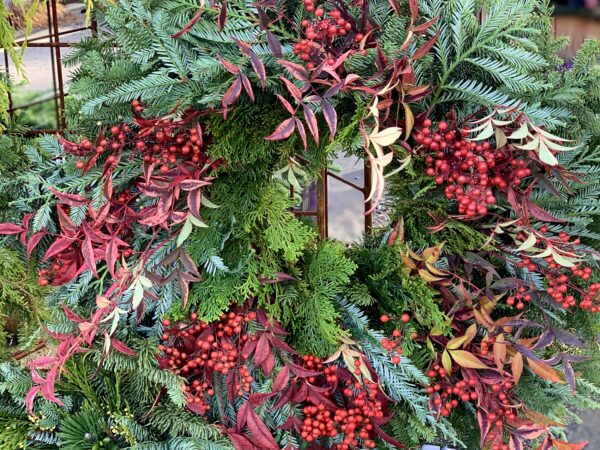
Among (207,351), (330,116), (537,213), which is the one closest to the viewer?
(330,116)

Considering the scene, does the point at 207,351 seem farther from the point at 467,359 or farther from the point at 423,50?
the point at 423,50

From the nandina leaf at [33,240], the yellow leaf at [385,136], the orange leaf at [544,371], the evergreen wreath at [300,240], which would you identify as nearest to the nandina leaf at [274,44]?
the evergreen wreath at [300,240]

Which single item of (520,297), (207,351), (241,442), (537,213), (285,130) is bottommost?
(241,442)

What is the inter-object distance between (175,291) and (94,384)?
0.23m

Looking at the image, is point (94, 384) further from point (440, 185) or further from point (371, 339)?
point (440, 185)

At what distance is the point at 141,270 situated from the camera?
75 cm

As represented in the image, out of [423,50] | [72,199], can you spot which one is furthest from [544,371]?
[72,199]

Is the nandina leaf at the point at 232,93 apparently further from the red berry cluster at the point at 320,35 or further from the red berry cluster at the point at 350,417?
the red berry cluster at the point at 350,417

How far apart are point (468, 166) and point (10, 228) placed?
0.66 meters

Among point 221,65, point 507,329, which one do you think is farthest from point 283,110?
point 507,329

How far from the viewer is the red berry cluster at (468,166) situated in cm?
70

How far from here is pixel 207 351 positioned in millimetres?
845

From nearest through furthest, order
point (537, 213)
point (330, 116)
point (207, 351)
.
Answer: point (330, 116)
point (537, 213)
point (207, 351)

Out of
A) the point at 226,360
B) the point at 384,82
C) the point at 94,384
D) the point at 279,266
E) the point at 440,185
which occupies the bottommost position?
the point at 94,384
